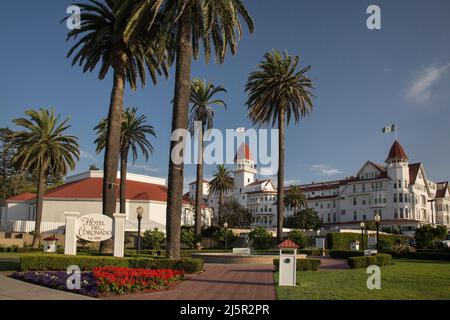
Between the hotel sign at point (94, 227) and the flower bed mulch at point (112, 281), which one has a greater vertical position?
the hotel sign at point (94, 227)

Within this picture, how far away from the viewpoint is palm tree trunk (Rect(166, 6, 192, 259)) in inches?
944

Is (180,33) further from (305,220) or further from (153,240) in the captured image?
(305,220)

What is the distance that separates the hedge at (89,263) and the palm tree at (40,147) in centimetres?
3132

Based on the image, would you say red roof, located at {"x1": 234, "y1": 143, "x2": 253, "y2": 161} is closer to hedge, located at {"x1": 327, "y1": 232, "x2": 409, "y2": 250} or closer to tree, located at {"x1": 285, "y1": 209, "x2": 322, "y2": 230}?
tree, located at {"x1": 285, "y1": 209, "x2": 322, "y2": 230}

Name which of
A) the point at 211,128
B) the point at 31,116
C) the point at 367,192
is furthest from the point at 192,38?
the point at 367,192

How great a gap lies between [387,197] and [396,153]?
31.9 feet

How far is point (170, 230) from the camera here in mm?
23906

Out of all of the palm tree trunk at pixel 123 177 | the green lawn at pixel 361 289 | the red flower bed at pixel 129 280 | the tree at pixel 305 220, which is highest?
the palm tree trunk at pixel 123 177

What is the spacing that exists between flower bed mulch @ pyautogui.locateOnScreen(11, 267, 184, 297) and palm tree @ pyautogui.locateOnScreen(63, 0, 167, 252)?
439 inches

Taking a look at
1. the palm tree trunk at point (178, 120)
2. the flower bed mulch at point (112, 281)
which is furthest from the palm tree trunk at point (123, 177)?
the flower bed mulch at point (112, 281)

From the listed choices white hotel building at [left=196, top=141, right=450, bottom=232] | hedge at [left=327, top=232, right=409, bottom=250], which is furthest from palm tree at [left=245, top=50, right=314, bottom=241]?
white hotel building at [left=196, top=141, right=450, bottom=232]

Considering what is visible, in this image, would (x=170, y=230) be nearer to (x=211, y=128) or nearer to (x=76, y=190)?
(x=211, y=128)

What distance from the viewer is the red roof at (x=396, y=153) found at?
98.7 m

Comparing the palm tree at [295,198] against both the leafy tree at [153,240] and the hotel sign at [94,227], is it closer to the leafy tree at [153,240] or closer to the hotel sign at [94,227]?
the leafy tree at [153,240]
